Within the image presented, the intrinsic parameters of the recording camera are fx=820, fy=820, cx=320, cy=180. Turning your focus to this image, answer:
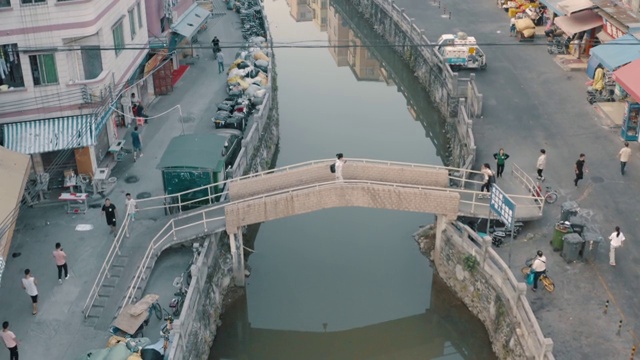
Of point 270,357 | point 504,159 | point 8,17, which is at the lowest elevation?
point 270,357

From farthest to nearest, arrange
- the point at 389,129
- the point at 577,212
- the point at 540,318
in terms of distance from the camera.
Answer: the point at 389,129 → the point at 577,212 → the point at 540,318

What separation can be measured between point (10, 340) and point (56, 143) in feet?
43.5

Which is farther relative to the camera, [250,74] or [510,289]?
[250,74]

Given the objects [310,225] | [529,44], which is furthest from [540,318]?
[529,44]

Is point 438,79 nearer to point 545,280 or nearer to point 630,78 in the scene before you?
point 630,78

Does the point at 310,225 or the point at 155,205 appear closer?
the point at 155,205

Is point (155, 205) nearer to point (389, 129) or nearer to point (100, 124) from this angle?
point (100, 124)

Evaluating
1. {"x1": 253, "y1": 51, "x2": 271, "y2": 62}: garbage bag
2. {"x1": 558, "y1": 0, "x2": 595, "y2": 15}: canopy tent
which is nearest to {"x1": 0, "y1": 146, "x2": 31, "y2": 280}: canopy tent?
{"x1": 253, "y1": 51, "x2": 271, "y2": 62}: garbage bag

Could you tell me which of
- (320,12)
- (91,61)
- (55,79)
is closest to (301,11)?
(320,12)

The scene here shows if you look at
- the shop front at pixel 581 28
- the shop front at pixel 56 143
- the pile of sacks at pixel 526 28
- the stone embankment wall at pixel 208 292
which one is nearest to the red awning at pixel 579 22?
the shop front at pixel 581 28

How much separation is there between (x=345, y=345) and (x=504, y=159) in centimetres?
1200

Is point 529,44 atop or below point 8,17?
below

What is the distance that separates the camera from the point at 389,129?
59.0 meters

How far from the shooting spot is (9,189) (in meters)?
33.6
